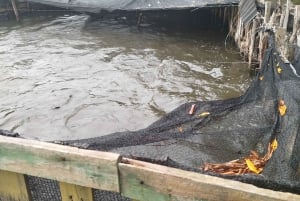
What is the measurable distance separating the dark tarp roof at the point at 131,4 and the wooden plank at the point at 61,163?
10115 mm

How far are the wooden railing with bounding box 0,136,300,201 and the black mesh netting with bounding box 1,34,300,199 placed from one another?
4.20 feet

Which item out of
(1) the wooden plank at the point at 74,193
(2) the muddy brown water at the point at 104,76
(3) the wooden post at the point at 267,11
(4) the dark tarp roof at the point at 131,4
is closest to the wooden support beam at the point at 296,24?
(3) the wooden post at the point at 267,11

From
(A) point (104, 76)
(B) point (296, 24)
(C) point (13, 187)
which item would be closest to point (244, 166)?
(C) point (13, 187)

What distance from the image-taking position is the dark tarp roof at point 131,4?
456 inches

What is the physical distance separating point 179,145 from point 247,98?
182cm

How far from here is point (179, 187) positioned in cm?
209

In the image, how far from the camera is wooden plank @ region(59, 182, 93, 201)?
239cm

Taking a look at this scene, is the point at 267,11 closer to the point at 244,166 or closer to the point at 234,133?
the point at 234,133

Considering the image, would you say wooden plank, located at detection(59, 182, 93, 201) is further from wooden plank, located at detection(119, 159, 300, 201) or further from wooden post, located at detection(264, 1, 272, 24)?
wooden post, located at detection(264, 1, 272, 24)

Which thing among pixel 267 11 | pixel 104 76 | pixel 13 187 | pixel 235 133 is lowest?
pixel 104 76

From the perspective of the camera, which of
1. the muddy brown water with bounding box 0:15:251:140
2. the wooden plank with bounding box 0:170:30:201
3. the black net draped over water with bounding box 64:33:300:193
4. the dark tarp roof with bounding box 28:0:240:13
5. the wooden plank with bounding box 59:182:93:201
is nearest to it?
the wooden plank with bounding box 59:182:93:201

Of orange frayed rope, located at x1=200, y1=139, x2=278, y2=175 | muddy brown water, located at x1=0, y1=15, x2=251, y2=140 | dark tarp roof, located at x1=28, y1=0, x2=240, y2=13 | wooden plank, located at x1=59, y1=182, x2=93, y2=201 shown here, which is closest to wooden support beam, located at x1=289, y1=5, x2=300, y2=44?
muddy brown water, located at x1=0, y1=15, x2=251, y2=140

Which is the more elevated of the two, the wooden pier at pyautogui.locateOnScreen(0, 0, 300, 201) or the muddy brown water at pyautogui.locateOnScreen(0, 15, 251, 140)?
the wooden pier at pyautogui.locateOnScreen(0, 0, 300, 201)

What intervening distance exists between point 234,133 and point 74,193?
2.79 m
